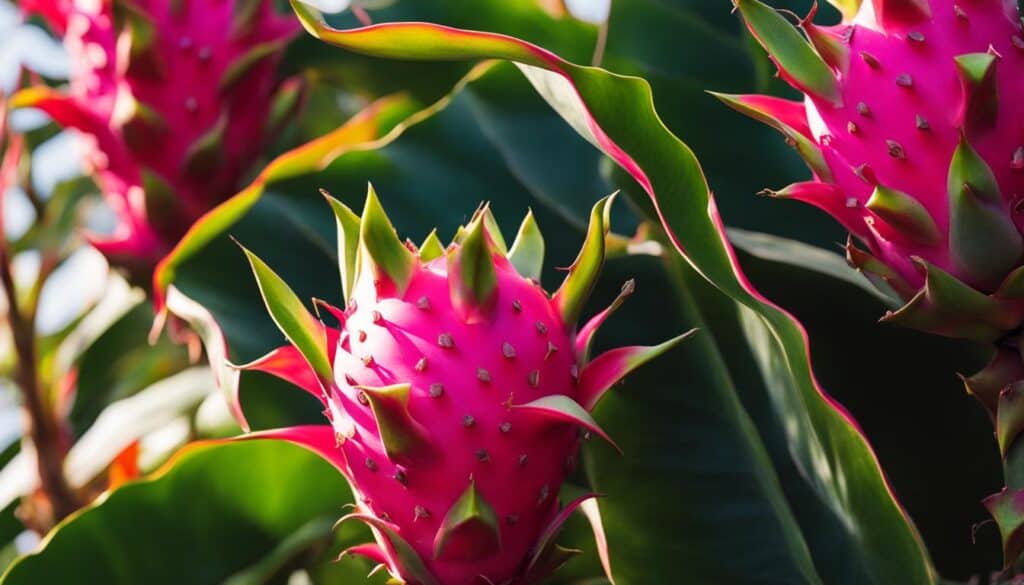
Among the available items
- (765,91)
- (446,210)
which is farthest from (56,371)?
(765,91)

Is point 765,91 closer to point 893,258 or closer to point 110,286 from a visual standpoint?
point 893,258

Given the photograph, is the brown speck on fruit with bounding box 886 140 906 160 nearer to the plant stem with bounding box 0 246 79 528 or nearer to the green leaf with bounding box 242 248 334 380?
the green leaf with bounding box 242 248 334 380

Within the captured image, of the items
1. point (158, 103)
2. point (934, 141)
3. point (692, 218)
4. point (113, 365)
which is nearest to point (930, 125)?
point (934, 141)

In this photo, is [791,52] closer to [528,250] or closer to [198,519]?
[528,250]

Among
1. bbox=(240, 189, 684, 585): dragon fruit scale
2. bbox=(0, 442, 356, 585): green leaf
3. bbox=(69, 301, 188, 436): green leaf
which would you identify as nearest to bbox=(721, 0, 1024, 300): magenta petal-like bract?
bbox=(240, 189, 684, 585): dragon fruit scale

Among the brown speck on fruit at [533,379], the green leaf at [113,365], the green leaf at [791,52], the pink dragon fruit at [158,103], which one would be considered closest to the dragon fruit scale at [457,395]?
the brown speck on fruit at [533,379]
